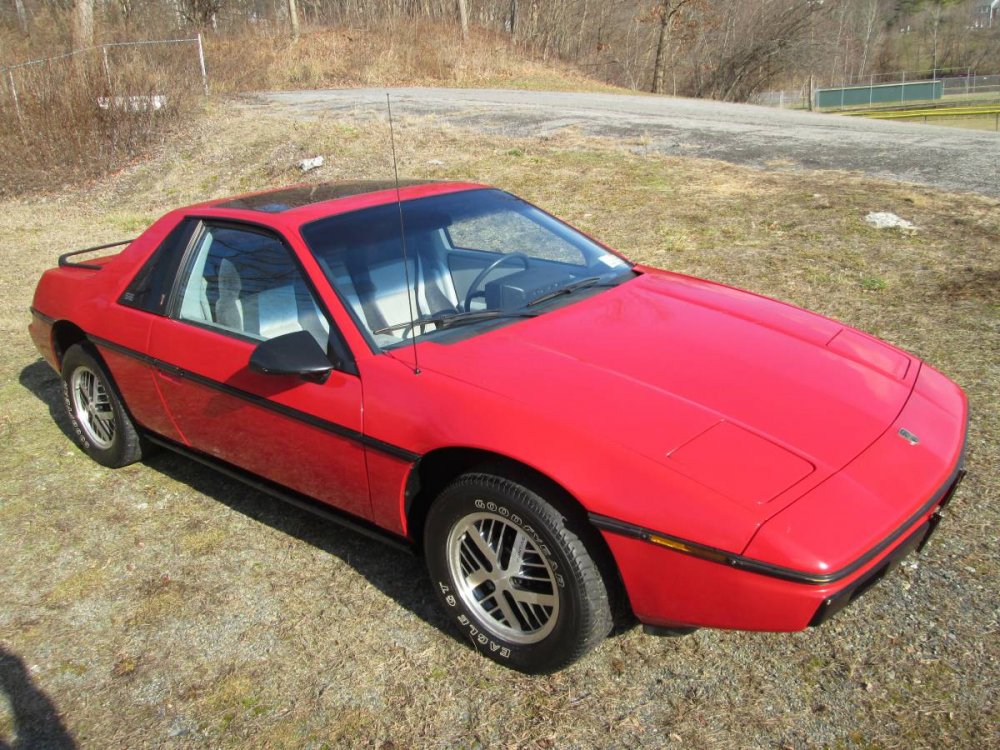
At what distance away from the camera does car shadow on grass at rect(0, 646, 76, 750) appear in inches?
97.7

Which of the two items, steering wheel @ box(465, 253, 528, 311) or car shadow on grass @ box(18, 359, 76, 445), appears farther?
car shadow on grass @ box(18, 359, 76, 445)

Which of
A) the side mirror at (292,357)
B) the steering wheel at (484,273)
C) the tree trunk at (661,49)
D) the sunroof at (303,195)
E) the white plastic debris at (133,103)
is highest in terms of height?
the tree trunk at (661,49)

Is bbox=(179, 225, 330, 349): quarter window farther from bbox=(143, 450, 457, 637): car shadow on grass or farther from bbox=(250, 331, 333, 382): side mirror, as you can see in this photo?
bbox=(143, 450, 457, 637): car shadow on grass

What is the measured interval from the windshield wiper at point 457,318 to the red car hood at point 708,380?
0.11m

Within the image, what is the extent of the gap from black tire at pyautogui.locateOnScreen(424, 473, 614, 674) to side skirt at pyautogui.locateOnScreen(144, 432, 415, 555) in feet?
0.75

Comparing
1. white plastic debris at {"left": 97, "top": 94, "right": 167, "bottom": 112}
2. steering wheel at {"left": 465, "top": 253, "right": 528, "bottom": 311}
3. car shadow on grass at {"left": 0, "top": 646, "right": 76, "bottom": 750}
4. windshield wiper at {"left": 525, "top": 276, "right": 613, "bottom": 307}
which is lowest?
car shadow on grass at {"left": 0, "top": 646, "right": 76, "bottom": 750}

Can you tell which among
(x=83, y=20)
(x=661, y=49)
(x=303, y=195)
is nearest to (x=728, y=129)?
(x=303, y=195)

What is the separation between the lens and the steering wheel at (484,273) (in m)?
3.30

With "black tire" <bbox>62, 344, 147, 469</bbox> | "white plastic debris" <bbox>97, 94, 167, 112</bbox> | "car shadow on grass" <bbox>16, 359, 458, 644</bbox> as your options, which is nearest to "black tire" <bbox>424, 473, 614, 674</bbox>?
"car shadow on grass" <bbox>16, 359, 458, 644</bbox>

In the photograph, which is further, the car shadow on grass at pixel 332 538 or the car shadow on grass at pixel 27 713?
the car shadow on grass at pixel 332 538

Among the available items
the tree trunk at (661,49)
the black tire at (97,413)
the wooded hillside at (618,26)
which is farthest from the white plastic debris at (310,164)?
the tree trunk at (661,49)

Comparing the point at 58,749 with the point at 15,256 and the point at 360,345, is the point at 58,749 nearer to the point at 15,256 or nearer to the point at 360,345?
the point at 360,345

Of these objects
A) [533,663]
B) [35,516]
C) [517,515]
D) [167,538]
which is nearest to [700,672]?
[533,663]

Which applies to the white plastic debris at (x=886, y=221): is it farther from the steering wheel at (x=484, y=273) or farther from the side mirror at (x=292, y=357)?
the side mirror at (x=292, y=357)
